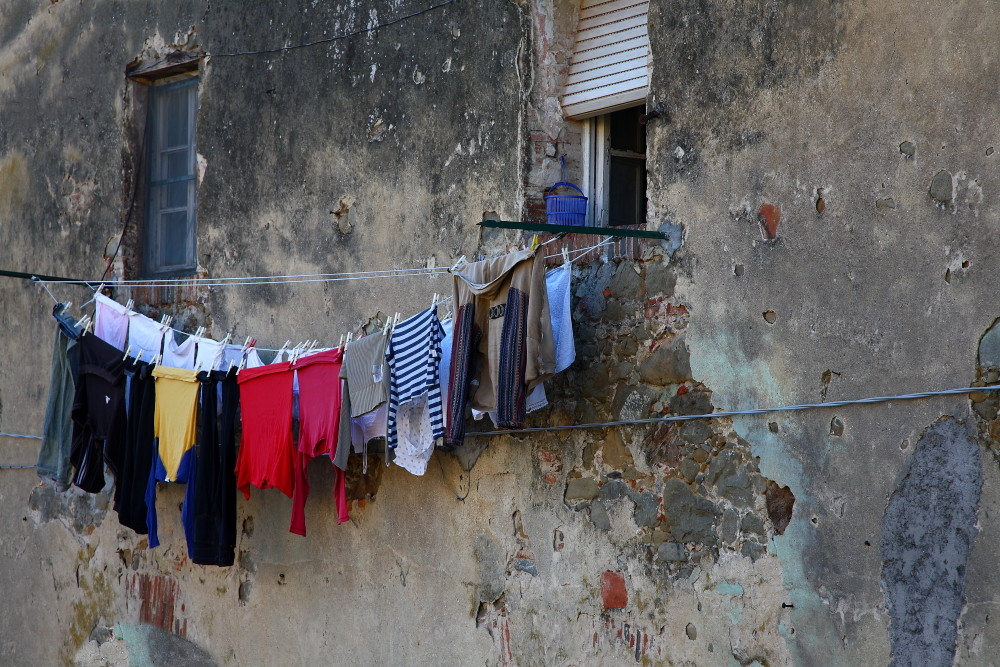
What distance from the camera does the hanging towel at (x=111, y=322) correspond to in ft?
22.6

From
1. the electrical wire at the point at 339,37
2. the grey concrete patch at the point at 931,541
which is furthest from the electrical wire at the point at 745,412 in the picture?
the electrical wire at the point at 339,37

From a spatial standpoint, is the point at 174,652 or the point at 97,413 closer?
the point at 97,413

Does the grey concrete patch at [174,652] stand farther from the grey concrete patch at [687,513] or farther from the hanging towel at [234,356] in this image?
the grey concrete patch at [687,513]

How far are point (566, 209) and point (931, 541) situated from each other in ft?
6.90

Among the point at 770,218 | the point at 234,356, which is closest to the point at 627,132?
the point at 770,218

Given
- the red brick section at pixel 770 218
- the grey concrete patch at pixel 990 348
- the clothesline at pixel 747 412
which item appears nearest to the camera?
the grey concrete patch at pixel 990 348

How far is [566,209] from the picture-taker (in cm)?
550

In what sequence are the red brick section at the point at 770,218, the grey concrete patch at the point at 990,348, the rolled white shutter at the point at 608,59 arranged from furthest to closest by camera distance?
the rolled white shutter at the point at 608,59, the red brick section at the point at 770,218, the grey concrete patch at the point at 990,348

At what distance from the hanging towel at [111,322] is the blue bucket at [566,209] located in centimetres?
266

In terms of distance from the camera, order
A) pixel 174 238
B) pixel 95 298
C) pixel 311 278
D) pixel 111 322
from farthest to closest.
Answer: pixel 174 238 → pixel 95 298 → pixel 111 322 → pixel 311 278

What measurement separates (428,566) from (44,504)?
10.2 feet

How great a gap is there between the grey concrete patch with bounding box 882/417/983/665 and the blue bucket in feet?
6.10

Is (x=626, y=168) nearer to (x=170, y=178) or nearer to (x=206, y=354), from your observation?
(x=206, y=354)

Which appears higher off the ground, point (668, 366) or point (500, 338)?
point (500, 338)
